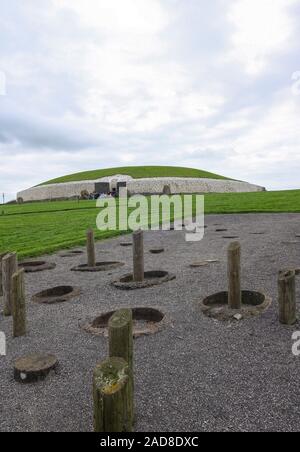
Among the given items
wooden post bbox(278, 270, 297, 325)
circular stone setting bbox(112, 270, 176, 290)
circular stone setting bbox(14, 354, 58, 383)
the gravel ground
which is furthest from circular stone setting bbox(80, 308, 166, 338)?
wooden post bbox(278, 270, 297, 325)

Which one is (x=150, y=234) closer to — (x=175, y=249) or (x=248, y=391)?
(x=175, y=249)

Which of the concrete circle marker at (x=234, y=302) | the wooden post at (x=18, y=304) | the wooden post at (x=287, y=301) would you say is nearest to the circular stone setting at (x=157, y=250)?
the concrete circle marker at (x=234, y=302)

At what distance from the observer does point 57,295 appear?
357 inches

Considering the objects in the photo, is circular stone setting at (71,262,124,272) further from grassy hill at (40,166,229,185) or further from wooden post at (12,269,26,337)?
grassy hill at (40,166,229,185)

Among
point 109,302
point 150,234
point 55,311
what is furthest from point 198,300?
point 150,234

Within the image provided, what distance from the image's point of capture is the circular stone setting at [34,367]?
15.6 ft

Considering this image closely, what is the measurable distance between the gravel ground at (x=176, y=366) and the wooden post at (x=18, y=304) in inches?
7.5

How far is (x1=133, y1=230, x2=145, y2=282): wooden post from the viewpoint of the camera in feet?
29.0

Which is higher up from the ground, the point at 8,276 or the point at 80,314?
the point at 8,276

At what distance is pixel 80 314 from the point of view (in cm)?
718

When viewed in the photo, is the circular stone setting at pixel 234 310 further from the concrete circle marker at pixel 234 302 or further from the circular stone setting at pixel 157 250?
the circular stone setting at pixel 157 250

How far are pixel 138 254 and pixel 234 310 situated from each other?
3099mm
